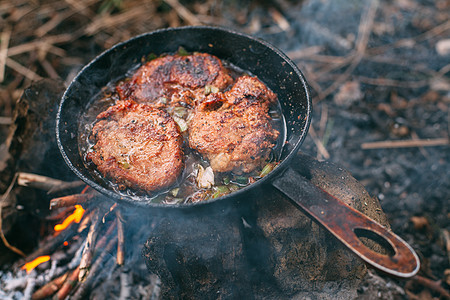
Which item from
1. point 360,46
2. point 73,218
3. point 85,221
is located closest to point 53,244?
point 73,218

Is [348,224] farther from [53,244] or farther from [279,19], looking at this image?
[279,19]

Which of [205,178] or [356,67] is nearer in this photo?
[205,178]

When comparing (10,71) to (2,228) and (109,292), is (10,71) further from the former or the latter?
(109,292)

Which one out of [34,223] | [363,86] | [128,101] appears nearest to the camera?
[128,101]

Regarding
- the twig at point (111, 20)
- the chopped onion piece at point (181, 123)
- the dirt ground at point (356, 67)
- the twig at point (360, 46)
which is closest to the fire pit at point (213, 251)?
the chopped onion piece at point (181, 123)

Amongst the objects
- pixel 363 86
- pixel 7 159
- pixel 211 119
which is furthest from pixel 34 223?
pixel 363 86

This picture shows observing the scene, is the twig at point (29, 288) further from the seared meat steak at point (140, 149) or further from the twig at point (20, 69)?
the twig at point (20, 69)

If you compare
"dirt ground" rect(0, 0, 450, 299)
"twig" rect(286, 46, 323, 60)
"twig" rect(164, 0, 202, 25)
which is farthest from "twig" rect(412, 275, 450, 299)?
"twig" rect(164, 0, 202, 25)

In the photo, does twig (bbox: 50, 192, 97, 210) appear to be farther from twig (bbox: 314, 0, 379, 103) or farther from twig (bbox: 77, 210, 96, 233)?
twig (bbox: 314, 0, 379, 103)
